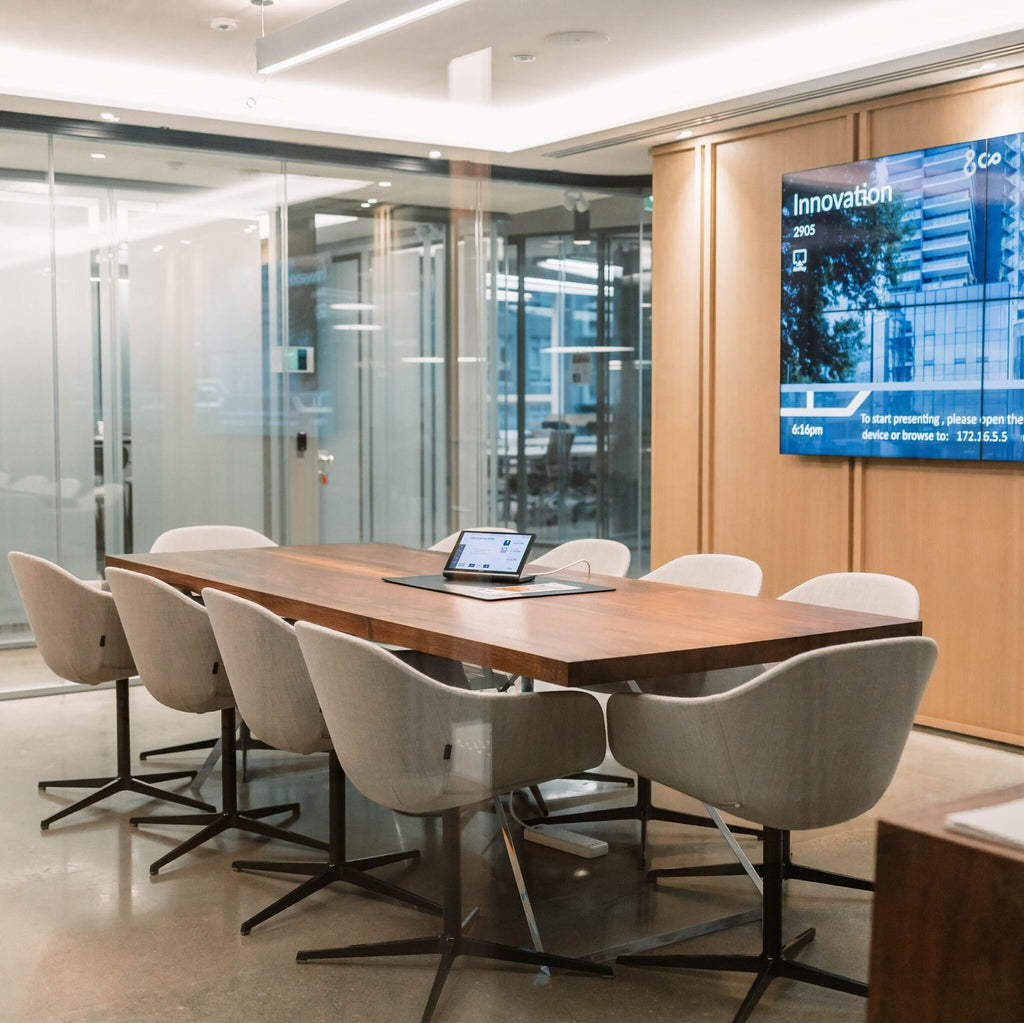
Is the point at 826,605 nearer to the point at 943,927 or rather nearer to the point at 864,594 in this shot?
the point at 864,594

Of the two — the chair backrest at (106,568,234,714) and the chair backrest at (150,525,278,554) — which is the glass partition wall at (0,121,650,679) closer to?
the chair backrest at (150,525,278,554)

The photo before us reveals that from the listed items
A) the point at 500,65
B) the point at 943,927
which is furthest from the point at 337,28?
the point at 943,927

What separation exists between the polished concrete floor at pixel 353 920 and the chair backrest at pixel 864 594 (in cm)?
79

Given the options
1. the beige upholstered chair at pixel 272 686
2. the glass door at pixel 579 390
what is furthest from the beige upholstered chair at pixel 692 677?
the glass door at pixel 579 390

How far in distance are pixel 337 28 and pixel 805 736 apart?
3268mm

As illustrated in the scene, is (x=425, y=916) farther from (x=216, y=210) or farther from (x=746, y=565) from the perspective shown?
(x=216, y=210)

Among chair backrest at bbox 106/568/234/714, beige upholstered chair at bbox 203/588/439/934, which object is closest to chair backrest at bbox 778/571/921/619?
beige upholstered chair at bbox 203/588/439/934

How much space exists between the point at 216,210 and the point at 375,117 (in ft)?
3.31

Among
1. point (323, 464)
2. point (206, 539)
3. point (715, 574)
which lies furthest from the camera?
point (323, 464)

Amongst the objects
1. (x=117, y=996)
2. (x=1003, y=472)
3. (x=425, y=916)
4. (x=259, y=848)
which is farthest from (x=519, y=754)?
(x=1003, y=472)

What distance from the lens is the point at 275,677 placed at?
3373 millimetres

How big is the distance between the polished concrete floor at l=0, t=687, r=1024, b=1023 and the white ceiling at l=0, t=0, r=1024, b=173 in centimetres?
310

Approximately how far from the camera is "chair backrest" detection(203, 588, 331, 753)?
336 centimetres

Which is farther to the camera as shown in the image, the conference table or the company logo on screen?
the company logo on screen
